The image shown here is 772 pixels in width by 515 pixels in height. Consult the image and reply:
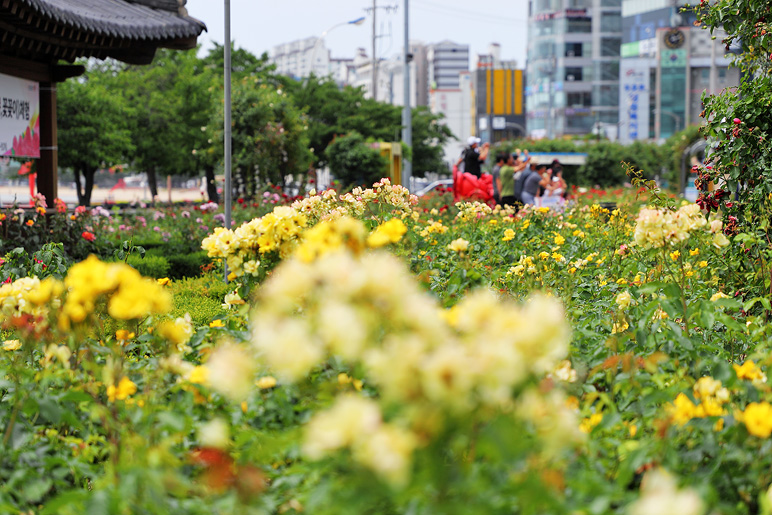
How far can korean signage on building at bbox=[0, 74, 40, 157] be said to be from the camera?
27.3 feet

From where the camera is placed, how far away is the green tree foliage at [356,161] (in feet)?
73.2

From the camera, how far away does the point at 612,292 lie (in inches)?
199

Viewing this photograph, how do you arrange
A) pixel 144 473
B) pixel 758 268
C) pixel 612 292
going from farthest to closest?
pixel 612 292 < pixel 758 268 < pixel 144 473

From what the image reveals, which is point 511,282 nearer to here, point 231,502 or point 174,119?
point 231,502

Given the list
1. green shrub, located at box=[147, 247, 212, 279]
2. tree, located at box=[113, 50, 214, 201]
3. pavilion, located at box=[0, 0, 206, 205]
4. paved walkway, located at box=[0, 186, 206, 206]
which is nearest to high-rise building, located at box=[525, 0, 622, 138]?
paved walkway, located at box=[0, 186, 206, 206]

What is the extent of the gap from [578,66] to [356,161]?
228 ft

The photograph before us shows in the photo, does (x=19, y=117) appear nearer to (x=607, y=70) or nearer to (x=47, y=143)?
(x=47, y=143)

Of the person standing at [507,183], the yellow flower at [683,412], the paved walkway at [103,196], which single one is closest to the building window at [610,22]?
the paved walkway at [103,196]

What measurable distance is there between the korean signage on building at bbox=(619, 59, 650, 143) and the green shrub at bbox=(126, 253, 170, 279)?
74798mm

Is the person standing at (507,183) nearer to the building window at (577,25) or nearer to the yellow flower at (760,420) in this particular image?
the yellow flower at (760,420)

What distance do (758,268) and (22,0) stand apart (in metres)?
5.41

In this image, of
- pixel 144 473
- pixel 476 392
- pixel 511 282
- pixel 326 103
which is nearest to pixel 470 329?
pixel 476 392

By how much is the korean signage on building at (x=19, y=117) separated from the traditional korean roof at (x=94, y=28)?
0.29m

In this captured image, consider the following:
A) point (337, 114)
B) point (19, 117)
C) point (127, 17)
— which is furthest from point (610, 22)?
point (19, 117)
